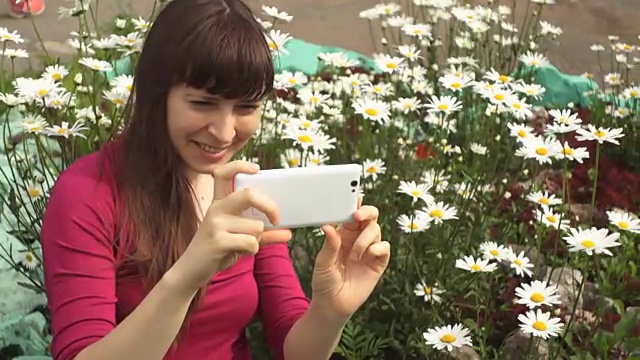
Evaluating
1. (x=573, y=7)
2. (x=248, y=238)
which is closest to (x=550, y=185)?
(x=248, y=238)

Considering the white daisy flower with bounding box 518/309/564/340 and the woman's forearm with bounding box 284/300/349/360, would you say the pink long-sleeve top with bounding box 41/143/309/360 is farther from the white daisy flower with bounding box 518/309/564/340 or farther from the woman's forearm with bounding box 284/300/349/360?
the white daisy flower with bounding box 518/309/564/340

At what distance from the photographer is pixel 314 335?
1.53m

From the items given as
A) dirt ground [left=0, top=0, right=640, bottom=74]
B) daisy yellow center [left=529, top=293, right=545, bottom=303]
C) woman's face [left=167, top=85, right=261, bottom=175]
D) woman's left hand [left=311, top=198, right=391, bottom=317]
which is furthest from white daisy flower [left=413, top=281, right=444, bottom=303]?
dirt ground [left=0, top=0, right=640, bottom=74]

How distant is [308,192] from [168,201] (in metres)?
0.33

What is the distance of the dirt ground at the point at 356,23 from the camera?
440 centimetres

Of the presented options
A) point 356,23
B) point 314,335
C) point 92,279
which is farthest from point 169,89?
point 356,23

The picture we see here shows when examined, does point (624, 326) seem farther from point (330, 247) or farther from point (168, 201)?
point (168, 201)

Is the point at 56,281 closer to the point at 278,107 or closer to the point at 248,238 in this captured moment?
the point at 248,238

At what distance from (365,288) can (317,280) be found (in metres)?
0.07

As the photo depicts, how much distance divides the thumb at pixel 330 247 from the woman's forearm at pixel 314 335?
0.35 ft

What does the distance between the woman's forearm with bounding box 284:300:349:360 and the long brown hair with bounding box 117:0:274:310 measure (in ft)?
0.56

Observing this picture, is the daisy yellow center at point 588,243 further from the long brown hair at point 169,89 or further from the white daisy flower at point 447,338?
the long brown hair at point 169,89

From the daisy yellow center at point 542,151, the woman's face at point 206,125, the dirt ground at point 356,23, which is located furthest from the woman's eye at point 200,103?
the dirt ground at point 356,23

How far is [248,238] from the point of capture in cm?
114
